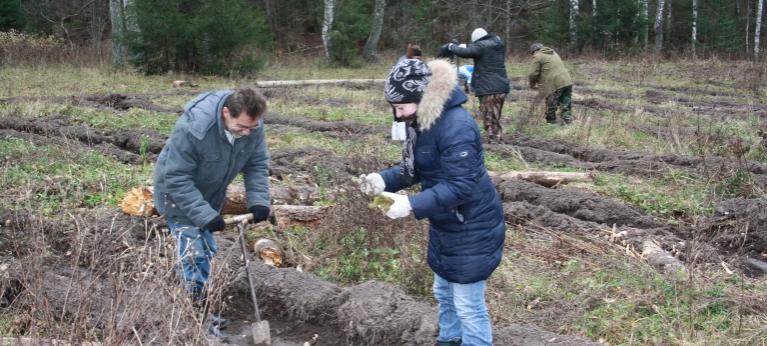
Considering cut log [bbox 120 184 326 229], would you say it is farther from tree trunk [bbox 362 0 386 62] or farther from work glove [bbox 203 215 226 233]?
tree trunk [bbox 362 0 386 62]

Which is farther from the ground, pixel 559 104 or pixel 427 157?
pixel 427 157

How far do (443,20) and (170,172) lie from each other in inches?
1061

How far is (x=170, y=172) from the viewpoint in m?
4.03

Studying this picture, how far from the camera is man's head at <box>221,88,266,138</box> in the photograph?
3.87 metres

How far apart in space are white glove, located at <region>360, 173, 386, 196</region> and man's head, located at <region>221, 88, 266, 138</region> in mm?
675

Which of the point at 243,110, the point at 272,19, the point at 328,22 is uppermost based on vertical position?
the point at 272,19

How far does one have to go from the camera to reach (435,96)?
3.44m

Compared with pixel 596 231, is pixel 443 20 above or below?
above

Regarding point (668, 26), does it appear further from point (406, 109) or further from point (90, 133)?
point (406, 109)

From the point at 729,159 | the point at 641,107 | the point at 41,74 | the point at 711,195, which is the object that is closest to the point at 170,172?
the point at 711,195

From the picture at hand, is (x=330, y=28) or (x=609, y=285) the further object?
(x=330, y=28)

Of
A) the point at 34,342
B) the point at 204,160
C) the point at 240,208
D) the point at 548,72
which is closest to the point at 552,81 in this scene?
the point at 548,72

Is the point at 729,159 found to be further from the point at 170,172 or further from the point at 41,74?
the point at 41,74

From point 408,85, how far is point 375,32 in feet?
75.4
